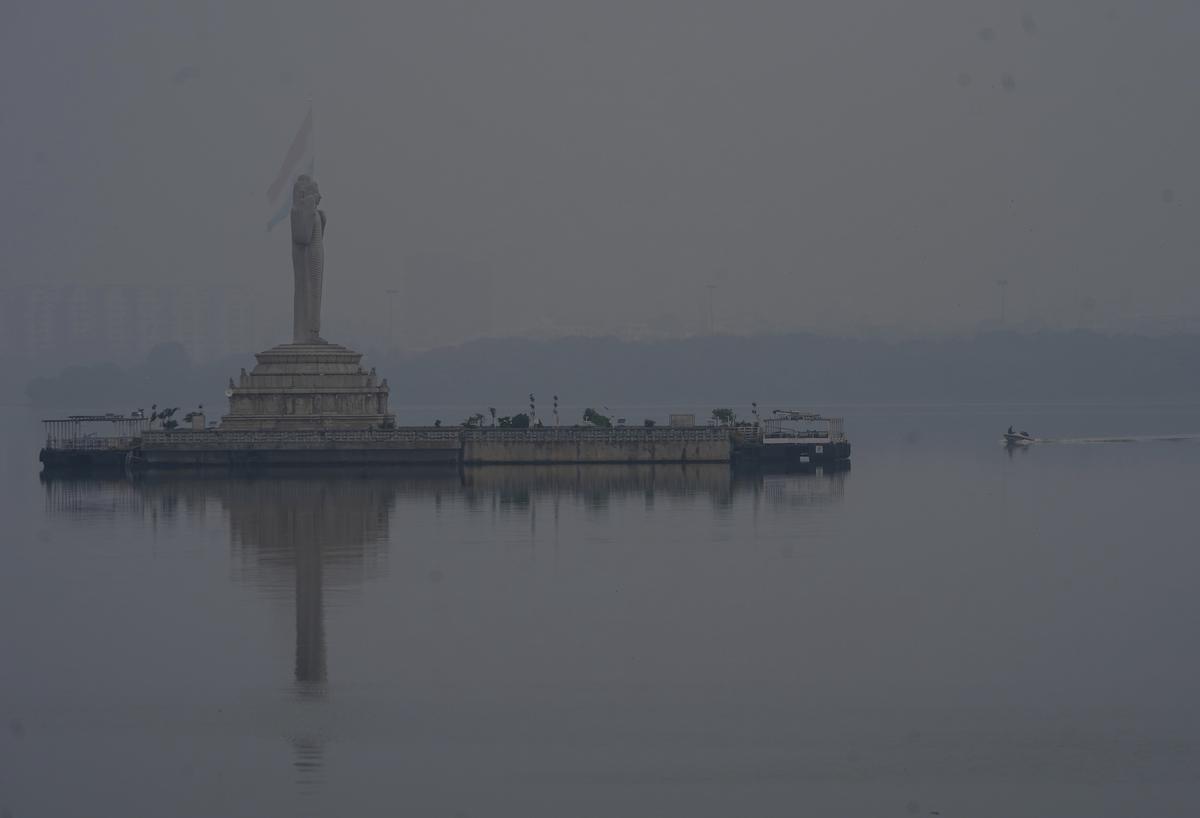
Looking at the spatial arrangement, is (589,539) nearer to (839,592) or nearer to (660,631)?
(839,592)

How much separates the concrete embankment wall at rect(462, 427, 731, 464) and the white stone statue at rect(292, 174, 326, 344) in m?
8.42

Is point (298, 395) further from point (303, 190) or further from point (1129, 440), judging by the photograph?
point (1129, 440)

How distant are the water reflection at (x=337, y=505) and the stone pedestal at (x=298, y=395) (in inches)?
149

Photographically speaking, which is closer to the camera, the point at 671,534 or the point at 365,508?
the point at 671,534

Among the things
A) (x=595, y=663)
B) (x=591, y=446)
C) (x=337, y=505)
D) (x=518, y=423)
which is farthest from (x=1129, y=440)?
(x=595, y=663)

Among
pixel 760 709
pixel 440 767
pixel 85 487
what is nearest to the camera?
pixel 440 767

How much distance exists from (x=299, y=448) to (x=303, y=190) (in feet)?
40.6

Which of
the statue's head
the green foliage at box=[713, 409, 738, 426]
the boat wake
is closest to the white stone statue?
the statue's head

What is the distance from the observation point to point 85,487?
70375 millimetres

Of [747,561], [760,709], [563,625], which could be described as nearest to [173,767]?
[760,709]

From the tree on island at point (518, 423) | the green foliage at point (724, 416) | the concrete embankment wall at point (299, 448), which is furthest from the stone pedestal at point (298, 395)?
the green foliage at point (724, 416)

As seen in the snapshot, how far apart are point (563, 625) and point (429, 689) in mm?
6109

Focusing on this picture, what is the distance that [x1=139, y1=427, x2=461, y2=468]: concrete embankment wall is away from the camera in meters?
74.1

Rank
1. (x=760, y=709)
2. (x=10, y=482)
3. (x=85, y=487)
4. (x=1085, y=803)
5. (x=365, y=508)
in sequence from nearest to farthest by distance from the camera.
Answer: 1. (x=1085, y=803)
2. (x=760, y=709)
3. (x=365, y=508)
4. (x=85, y=487)
5. (x=10, y=482)
